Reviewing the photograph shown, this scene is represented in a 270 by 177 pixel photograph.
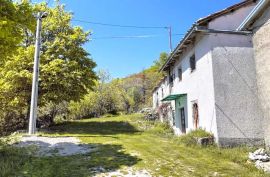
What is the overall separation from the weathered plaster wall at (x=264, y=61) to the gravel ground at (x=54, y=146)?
7.10m

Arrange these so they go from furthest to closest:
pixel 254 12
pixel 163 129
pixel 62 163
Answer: pixel 163 129
pixel 254 12
pixel 62 163

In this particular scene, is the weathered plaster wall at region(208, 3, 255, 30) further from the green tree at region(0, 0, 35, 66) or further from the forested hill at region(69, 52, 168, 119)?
the forested hill at region(69, 52, 168, 119)

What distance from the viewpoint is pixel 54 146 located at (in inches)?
532

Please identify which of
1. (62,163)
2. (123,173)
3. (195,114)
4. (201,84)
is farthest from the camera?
(195,114)

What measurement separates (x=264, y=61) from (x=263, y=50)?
42 cm

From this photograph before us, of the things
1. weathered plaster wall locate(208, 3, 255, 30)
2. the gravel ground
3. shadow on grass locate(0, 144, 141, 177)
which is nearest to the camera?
shadow on grass locate(0, 144, 141, 177)

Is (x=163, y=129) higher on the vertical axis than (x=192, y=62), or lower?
lower

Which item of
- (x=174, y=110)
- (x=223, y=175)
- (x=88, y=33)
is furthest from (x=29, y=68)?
(x=223, y=175)

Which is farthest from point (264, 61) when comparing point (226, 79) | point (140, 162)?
point (140, 162)

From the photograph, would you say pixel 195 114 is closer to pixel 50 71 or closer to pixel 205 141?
pixel 205 141

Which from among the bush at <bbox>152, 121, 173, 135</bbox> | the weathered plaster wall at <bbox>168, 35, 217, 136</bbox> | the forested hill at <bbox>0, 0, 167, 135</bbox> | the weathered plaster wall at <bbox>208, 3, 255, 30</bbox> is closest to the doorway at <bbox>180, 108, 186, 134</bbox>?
the weathered plaster wall at <bbox>168, 35, 217, 136</bbox>

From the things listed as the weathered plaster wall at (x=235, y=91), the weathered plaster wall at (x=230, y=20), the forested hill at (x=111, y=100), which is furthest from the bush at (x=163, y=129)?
the forested hill at (x=111, y=100)

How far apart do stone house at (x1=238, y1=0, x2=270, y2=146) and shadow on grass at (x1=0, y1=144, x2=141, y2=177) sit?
503cm

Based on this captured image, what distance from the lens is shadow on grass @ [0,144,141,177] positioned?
30.6 ft
